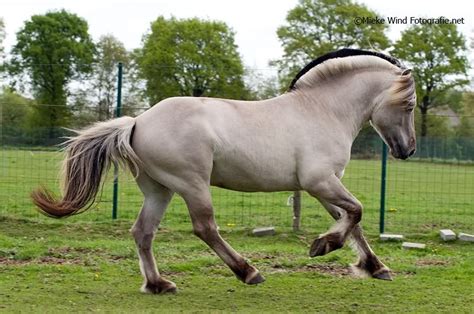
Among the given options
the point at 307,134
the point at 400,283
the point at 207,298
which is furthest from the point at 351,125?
the point at 207,298

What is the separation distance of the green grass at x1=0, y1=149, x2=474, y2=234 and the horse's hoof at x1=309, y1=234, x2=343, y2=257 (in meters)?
3.28

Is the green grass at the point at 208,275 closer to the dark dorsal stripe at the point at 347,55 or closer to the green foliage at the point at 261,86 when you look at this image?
the dark dorsal stripe at the point at 347,55

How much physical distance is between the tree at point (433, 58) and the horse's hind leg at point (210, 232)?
4430 cm

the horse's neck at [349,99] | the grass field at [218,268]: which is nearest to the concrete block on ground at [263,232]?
the grass field at [218,268]

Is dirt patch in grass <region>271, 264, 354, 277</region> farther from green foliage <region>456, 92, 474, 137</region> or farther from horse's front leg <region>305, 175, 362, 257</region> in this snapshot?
green foliage <region>456, 92, 474, 137</region>

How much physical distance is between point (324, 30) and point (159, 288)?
169 feet

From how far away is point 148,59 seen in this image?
52.3 metres

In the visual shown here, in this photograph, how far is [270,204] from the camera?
613 inches

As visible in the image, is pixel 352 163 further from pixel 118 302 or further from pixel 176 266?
pixel 118 302

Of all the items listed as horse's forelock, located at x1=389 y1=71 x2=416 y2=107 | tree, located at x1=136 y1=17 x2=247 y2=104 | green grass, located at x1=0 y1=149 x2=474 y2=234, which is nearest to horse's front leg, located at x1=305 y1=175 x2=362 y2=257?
horse's forelock, located at x1=389 y1=71 x2=416 y2=107

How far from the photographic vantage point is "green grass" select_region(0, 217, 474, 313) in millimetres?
5734

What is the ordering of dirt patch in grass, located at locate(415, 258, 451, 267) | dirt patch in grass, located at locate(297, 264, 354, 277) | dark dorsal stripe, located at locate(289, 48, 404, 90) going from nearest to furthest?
1. dark dorsal stripe, located at locate(289, 48, 404, 90)
2. dirt patch in grass, located at locate(297, 264, 354, 277)
3. dirt patch in grass, located at locate(415, 258, 451, 267)

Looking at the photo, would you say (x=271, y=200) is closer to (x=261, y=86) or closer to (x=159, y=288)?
(x=261, y=86)

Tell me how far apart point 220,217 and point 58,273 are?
5.95m
